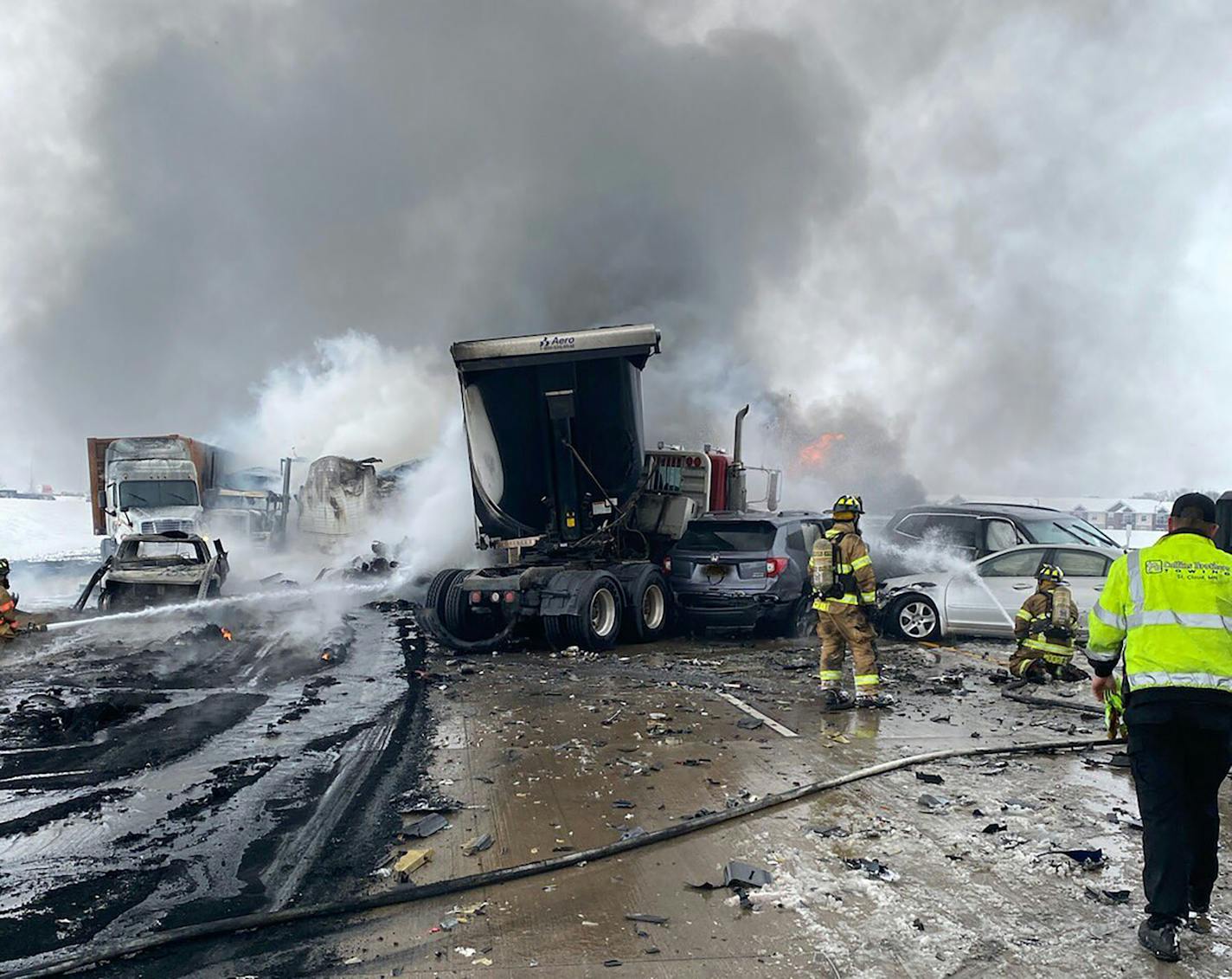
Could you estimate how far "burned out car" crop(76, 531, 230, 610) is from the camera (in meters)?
13.0

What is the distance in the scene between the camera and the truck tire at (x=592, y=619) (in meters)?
10.6

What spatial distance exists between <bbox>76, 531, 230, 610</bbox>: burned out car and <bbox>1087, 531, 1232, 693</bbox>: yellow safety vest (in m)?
11.7

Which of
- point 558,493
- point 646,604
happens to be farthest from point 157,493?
point 646,604

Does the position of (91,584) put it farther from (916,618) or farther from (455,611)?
(916,618)

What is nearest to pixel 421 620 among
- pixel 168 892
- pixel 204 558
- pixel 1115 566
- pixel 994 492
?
pixel 204 558

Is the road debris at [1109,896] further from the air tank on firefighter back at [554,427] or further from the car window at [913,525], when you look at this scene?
the car window at [913,525]

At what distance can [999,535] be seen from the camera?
40.8 ft

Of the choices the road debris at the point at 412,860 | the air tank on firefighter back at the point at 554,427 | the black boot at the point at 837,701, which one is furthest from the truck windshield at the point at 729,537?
the road debris at the point at 412,860

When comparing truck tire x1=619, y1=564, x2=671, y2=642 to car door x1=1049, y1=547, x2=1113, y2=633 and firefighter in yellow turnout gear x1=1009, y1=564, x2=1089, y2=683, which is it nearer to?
firefighter in yellow turnout gear x1=1009, y1=564, x2=1089, y2=683

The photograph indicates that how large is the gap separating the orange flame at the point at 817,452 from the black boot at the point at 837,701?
21426 millimetres

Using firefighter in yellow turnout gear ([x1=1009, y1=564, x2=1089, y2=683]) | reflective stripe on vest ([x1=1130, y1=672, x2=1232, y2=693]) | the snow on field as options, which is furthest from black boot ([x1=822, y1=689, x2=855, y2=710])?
the snow on field

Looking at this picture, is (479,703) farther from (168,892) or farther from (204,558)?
(204,558)

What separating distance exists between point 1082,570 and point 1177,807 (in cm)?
823

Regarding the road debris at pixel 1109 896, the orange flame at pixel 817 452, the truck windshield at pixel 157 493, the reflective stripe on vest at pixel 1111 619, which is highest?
the orange flame at pixel 817 452
